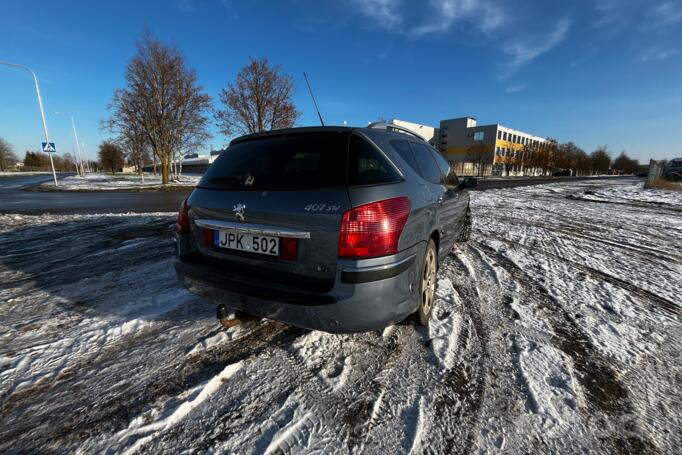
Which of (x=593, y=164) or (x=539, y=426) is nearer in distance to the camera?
(x=539, y=426)

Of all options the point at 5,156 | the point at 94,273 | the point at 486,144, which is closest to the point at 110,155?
the point at 5,156

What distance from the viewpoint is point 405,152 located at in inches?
105

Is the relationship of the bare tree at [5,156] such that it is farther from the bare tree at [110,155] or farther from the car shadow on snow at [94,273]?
the car shadow on snow at [94,273]

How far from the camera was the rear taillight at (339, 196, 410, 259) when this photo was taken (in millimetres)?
1847

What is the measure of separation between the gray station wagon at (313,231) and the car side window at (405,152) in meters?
0.03

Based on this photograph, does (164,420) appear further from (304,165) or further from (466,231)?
(466,231)

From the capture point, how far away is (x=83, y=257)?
14.7 ft

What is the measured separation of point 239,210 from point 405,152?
1.48 meters

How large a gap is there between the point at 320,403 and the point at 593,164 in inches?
4955

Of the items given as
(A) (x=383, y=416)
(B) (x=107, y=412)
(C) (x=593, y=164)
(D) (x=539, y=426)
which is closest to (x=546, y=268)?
(D) (x=539, y=426)

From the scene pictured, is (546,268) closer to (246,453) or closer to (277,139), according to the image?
(277,139)

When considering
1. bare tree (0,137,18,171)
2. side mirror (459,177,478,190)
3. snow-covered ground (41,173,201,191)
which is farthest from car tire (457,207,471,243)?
bare tree (0,137,18,171)

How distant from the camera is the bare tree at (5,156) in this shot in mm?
72125

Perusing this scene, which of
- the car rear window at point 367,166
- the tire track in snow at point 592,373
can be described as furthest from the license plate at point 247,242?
the tire track in snow at point 592,373
